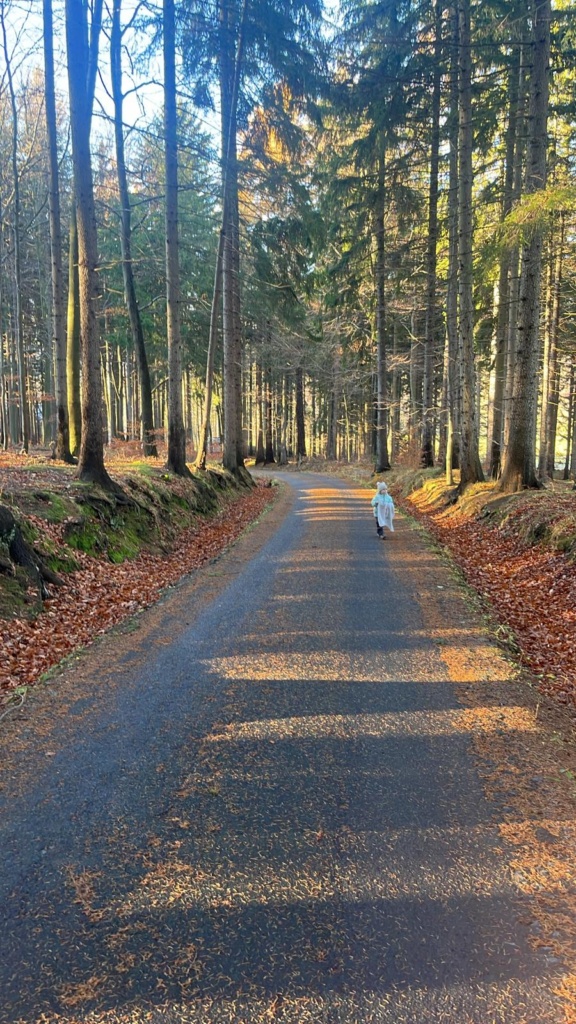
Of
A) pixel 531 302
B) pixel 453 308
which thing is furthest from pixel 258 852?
pixel 453 308

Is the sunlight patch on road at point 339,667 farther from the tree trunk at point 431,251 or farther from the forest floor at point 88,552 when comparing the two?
the tree trunk at point 431,251

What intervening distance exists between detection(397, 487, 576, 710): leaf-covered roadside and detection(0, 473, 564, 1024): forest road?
1192mm

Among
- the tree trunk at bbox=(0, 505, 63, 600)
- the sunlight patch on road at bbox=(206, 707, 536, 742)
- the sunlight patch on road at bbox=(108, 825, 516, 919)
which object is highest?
the tree trunk at bbox=(0, 505, 63, 600)

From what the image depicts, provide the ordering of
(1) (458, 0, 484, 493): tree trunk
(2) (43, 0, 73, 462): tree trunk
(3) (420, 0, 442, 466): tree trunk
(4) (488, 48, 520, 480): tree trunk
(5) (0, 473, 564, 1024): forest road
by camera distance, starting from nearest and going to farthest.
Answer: (5) (0, 473, 564, 1024): forest road
(1) (458, 0, 484, 493): tree trunk
(2) (43, 0, 73, 462): tree trunk
(4) (488, 48, 520, 480): tree trunk
(3) (420, 0, 442, 466): tree trunk

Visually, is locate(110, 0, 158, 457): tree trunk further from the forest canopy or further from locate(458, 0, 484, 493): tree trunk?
locate(458, 0, 484, 493): tree trunk

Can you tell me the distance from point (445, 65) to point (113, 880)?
18.4 meters

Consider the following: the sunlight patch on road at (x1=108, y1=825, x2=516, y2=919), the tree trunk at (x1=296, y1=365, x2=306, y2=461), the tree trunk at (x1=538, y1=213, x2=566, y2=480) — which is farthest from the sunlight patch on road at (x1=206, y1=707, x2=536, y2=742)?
the tree trunk at (x1=296, y1=365, x2=306, y2=461)

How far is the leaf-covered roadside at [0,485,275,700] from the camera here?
528 centimetres

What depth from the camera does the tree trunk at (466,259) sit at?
1280 centimetres

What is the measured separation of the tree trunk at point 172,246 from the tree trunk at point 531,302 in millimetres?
8410

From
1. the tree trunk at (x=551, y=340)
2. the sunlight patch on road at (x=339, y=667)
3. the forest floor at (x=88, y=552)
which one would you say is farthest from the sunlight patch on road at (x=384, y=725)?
the tree trunk at (x=551, y=340)

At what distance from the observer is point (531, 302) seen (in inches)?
446

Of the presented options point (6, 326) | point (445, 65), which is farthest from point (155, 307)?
point (445, 65)

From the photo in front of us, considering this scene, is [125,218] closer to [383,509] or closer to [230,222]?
[230,222]
